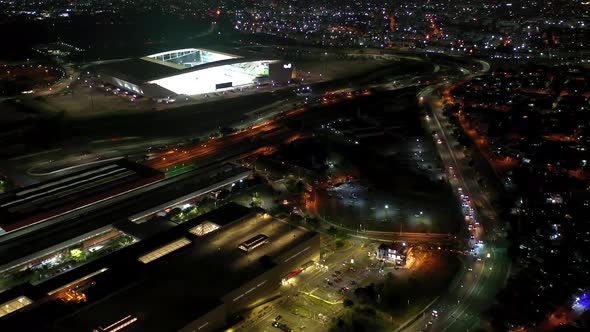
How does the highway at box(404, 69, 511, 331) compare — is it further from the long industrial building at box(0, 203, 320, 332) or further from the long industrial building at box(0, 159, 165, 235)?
the long industrial building at box(0, 159, 165, 235)

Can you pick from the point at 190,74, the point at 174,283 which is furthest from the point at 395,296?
the point at 190,74

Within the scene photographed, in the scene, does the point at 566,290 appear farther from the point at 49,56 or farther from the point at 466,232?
the point at 49,56

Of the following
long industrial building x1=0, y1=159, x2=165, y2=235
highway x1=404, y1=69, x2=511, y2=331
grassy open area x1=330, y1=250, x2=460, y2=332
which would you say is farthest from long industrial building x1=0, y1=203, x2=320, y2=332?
highway x1=404, y1=69, x2=511, y2=331

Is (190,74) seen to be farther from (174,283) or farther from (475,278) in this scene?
(475,278)

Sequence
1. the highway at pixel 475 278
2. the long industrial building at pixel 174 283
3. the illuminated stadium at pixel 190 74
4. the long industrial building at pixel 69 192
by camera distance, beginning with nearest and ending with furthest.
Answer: the long industrial building at pixel 174 283, the highway at pixel 475 278, the long industrial building at pixel 69 192, the illuminated stadium at pixel 190 74

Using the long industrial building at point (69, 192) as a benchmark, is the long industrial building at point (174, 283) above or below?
below

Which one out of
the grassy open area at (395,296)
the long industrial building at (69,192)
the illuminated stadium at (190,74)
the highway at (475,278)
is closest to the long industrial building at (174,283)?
the grassy open area at (395,296)

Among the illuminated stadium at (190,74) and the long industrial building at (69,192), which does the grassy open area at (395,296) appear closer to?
the long industrial building at (69,192)
